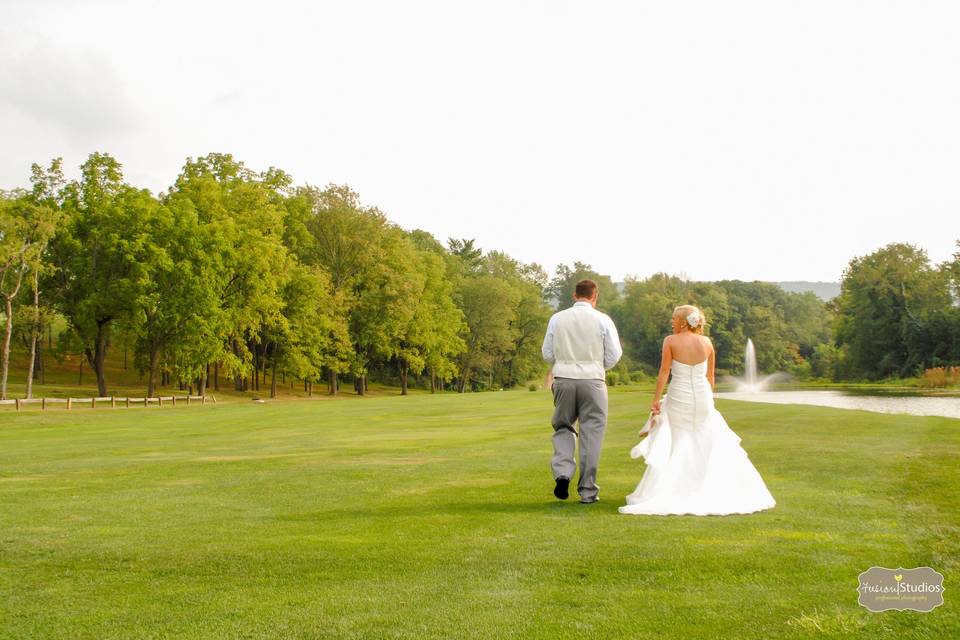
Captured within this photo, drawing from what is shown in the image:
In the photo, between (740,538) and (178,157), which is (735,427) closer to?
(740,538)

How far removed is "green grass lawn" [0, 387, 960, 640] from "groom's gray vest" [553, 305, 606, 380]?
5.14 feet

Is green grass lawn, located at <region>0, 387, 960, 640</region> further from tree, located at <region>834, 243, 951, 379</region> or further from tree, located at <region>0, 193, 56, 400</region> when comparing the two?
tree, located at <region>834, 243, 951, 379</region>

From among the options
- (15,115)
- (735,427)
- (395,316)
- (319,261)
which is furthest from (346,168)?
(735,427)

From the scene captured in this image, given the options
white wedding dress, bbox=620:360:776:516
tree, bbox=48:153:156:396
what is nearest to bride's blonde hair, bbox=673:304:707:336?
white wedding dress, bbox=620:360:776:516

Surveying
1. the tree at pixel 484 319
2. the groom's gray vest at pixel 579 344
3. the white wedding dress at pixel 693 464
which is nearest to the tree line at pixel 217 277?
the tree at pixel 484 319

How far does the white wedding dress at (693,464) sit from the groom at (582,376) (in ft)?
2.19

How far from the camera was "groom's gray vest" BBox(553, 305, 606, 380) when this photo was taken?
381 inches

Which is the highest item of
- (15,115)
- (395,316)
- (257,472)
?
→ (15,115)

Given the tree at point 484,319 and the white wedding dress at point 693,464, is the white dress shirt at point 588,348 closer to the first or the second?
the white wedding dress at point 693,464

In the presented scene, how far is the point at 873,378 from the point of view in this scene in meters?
88.1

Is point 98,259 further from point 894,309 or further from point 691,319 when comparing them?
point 894,309

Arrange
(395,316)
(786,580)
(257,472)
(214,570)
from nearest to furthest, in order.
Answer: (786,580) → (214,570) → (257,472) → (395,316)

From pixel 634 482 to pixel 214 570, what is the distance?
6.66m

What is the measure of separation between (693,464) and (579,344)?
6.23ft
